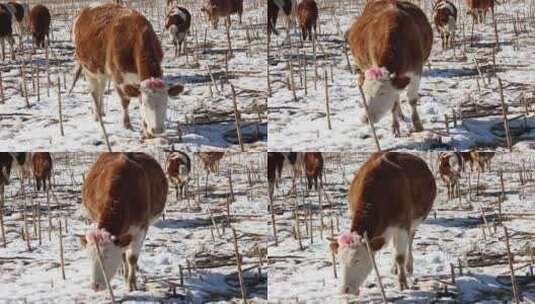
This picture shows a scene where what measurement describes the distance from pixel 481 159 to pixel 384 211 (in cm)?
211

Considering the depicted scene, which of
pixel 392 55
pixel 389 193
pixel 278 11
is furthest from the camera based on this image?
pixel 278 11

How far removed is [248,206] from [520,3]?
21.1 feet

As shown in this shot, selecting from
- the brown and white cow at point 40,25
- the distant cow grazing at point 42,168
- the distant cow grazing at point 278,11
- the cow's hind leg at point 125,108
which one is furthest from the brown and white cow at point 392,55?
the brown and white cow at point 40,25

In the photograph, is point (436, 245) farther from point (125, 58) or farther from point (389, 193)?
point (125, 58)

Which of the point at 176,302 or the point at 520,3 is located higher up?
the point at 520,3

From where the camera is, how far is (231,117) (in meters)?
9.03

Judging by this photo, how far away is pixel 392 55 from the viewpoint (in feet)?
25.7

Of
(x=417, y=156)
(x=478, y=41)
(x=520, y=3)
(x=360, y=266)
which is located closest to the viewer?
(x=360, y=266)

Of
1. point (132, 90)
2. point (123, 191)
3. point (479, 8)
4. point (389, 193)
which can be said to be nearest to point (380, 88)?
point (389, 193)

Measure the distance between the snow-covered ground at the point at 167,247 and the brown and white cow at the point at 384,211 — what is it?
1.09 m

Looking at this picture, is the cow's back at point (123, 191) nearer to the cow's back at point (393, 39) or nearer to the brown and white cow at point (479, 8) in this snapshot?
the cow's back at point (393, 39)

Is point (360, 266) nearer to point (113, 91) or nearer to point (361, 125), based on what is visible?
point (361, 125)

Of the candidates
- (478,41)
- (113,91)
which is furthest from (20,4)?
(478,41)

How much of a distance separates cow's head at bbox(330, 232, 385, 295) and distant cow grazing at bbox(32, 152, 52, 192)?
3.33 meters
